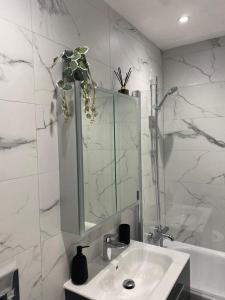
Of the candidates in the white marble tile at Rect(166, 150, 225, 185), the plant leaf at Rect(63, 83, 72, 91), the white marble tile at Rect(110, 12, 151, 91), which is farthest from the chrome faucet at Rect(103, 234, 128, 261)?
the white marble tile at Rect(166, 150, 225, 185)

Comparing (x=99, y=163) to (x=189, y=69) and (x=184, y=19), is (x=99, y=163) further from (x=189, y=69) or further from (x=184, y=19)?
(x=189, y=69)

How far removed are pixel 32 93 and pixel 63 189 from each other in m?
0.51

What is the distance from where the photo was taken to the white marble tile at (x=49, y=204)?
46.9 inches

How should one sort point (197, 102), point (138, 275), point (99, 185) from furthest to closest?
1. point (197, 102)
2. point (138, 275)
3. point (99, 185)

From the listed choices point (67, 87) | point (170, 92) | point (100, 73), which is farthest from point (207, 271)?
point (67, 87)

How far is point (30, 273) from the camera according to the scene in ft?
3.69

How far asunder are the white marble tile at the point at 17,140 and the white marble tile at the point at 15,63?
0.05 metres

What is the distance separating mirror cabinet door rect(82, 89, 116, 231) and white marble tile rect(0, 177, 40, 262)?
28 cm

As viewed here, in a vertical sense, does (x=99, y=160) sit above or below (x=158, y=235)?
above

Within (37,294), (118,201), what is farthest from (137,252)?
(37,294)

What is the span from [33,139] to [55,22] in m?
0.62

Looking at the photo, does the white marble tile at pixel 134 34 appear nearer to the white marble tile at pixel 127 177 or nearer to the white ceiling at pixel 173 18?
the white ceiling at pixel 173 18

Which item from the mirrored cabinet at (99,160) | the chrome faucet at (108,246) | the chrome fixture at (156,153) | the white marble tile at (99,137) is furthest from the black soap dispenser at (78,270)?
the chrome fixture at (156,153)

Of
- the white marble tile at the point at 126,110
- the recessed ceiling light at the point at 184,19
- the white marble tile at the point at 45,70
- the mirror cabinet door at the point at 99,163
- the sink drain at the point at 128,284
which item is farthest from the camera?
the recessed ceiling light at the point at 184,19
